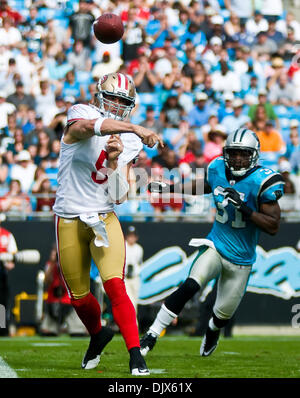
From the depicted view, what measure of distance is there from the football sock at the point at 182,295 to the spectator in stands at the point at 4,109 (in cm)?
735

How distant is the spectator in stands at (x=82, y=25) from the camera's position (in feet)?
49.7

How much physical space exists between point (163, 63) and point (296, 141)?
286 cm

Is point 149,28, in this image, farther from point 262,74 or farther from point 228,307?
point 228,307

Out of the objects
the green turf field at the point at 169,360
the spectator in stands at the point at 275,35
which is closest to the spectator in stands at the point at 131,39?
the spectator in stands at the point at 275,35

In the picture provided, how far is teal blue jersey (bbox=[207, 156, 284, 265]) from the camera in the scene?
6609 mm

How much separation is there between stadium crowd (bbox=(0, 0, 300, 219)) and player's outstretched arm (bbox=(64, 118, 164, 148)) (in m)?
5.61

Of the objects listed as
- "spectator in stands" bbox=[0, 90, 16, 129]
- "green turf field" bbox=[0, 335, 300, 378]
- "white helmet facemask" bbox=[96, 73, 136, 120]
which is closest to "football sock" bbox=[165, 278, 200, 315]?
"green turf field" bbox=[0, 335, 300, 378]

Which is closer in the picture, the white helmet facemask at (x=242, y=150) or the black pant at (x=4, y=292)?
the white helmet facemask at (x=242, y=150)

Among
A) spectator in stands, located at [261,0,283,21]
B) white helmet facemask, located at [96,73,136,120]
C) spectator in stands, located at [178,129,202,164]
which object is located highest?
spectator in stands, located at [261,0,283,21]

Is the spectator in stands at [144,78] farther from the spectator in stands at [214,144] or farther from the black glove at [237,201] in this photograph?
the black glove at [237,201]

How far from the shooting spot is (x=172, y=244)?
37.3 feet

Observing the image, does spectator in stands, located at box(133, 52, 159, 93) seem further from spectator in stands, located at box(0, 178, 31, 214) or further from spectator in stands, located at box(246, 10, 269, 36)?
spectator in stands, located at box(0, 178, 31, 214)

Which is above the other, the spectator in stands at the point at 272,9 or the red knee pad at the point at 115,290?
the spectator in stands at the point at 272,9

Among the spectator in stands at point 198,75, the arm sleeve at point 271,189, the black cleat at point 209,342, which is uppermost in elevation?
the spectator in stands at point 198,75
